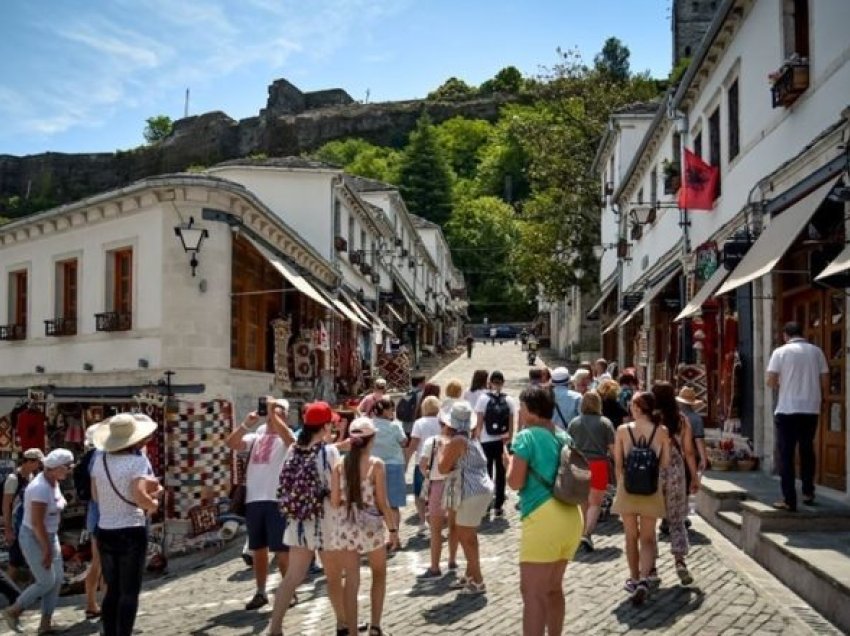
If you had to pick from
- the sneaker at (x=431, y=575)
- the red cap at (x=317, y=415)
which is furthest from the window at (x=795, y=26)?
the red cap at (x=317, y=415)

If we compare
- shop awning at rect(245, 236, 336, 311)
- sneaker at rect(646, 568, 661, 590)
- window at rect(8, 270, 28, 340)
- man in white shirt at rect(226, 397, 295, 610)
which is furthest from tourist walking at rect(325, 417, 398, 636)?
window at rect(8, 270, 28, 340)

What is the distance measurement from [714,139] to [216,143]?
3958 inches

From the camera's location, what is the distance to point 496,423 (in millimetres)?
10648

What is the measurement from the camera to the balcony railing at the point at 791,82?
430 inches

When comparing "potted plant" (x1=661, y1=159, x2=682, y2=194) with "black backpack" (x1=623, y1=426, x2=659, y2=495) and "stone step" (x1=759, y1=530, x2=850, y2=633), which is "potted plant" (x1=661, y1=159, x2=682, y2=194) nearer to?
"stone step" (x1=759, y1=530, x2=850, y2=633)

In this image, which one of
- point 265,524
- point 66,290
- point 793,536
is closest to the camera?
point 793,536

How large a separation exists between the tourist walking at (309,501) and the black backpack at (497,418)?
13.7 feet

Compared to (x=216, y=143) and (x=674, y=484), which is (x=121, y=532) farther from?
(x=216, y=143)

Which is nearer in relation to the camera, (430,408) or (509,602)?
(509,602)

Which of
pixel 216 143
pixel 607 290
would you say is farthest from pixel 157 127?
pixel 607 290

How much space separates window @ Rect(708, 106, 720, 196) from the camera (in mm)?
15988

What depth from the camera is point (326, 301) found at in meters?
18.4

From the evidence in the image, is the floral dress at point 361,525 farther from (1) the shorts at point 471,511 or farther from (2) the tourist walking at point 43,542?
(2) the tourist walking at point 43,542

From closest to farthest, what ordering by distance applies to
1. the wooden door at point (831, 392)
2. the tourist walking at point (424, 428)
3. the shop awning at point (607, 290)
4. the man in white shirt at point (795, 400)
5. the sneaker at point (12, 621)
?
the man in white shirt at point (795, 400) < the sneaker at point (12, 621) < the wooden door at point (831, 392) < the tourist walking at point (424, 428) < the shop awning at point (607, 290)
